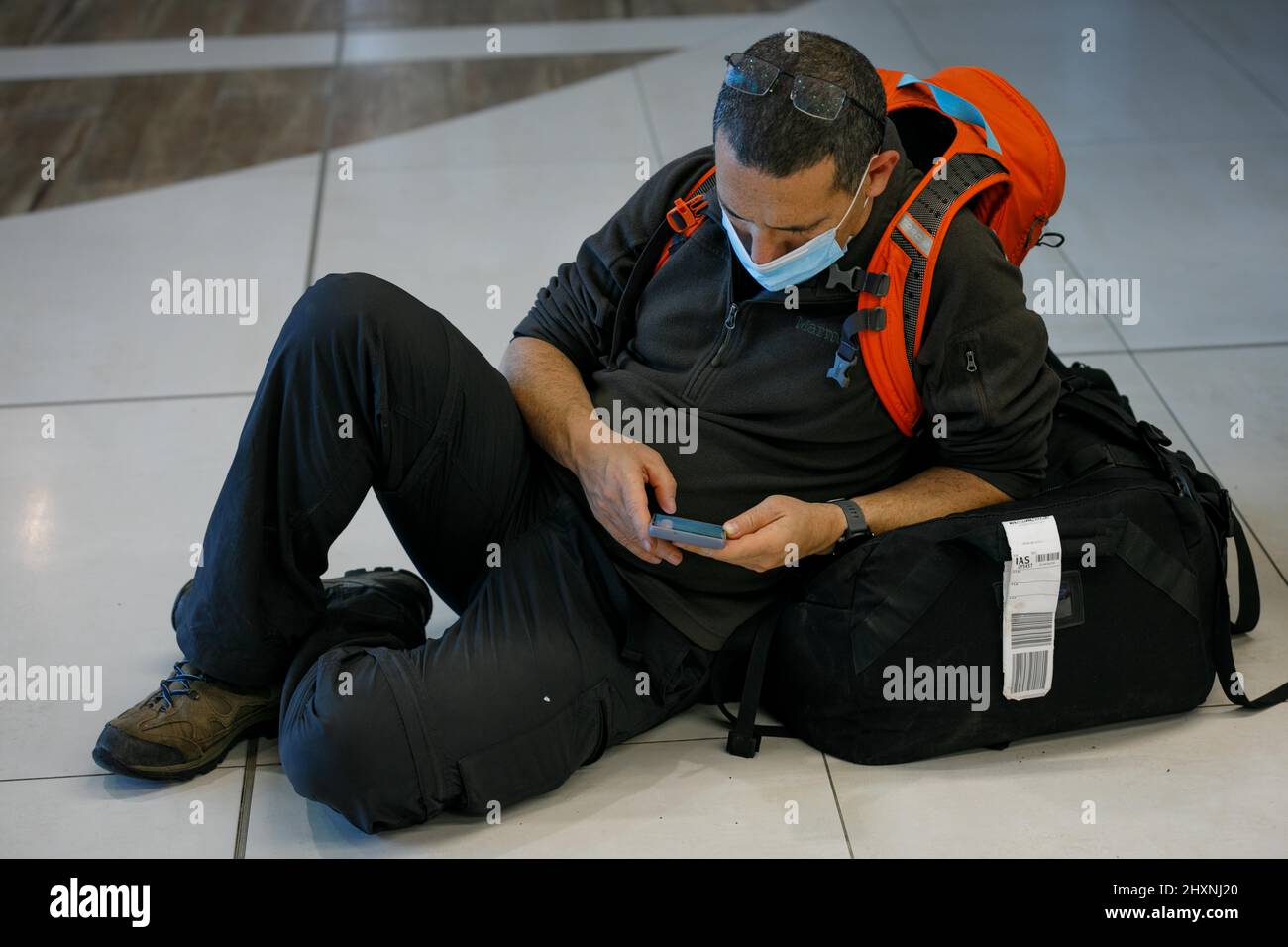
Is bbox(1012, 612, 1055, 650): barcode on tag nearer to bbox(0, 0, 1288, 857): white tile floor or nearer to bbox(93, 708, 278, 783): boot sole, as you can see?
bbox(0, 0, 1288, 857): white tile floor

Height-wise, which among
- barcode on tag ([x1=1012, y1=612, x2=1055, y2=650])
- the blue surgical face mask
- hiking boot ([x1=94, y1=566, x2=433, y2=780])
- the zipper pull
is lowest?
hiking boot ([x1=94, y1=566, x2=433, y2=780])

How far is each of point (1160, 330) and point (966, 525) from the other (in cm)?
148

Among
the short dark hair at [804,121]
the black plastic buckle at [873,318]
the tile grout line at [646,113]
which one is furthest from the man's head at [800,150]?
the tile grout line at [646,113]

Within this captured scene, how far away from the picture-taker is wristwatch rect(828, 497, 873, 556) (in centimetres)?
200

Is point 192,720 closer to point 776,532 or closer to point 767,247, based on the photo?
point 776,532

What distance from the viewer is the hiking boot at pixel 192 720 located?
6.68ft

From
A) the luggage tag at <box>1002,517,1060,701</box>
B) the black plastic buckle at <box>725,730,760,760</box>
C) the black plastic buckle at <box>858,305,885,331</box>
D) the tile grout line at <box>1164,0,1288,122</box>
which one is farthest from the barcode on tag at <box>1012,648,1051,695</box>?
the tile grout line at <box>1164,0,1288,122</box>

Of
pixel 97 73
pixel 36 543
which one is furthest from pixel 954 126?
pixel 97 73

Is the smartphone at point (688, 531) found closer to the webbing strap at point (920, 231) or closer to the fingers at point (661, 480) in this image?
the fingers at point (661, 480)

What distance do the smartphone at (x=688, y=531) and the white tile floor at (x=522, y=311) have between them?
15.1 inches

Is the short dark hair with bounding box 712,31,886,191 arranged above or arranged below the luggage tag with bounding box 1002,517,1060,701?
above

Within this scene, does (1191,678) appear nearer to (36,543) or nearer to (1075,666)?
(1075,666)

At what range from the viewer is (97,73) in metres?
4.62

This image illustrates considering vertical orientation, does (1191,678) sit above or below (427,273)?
below
